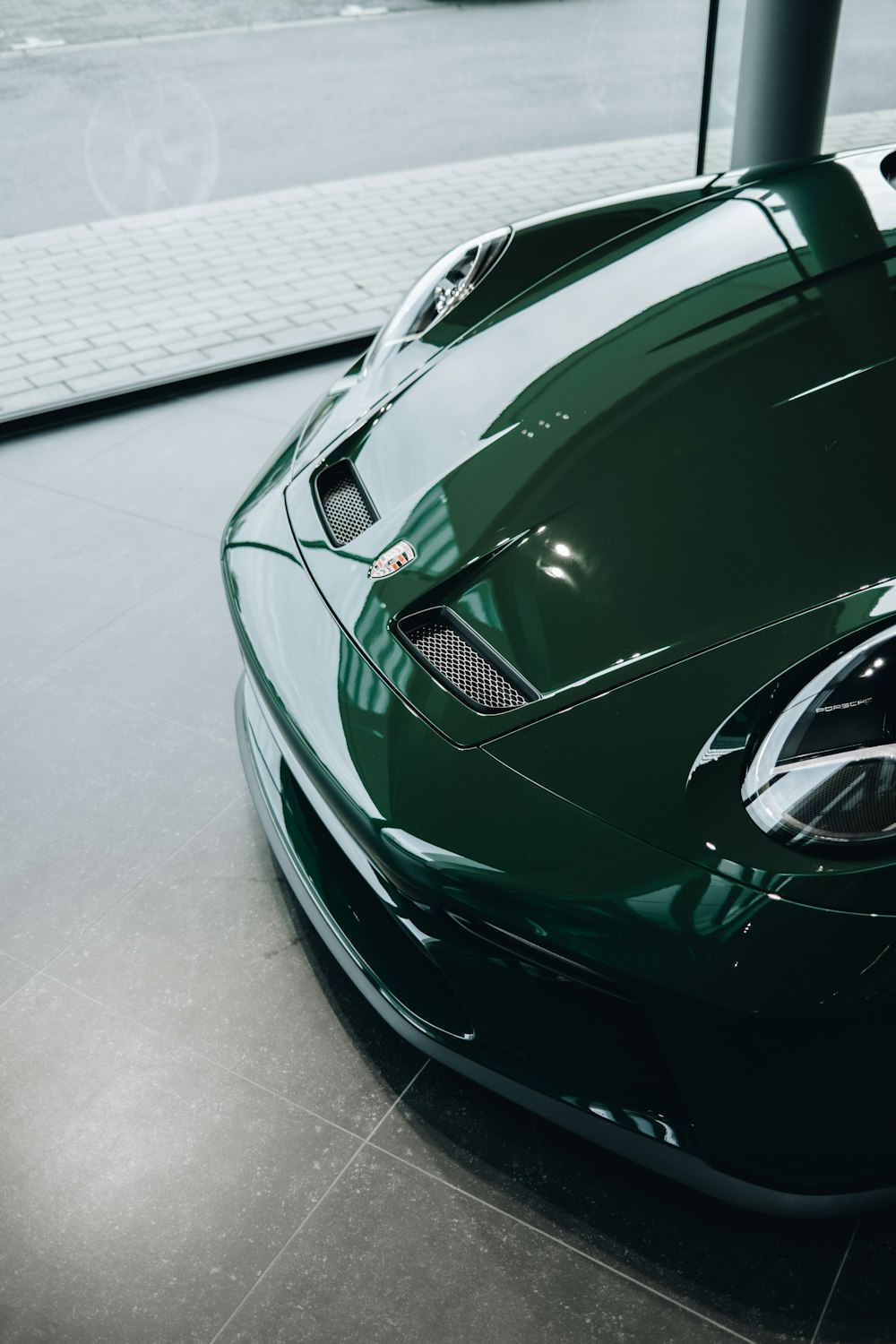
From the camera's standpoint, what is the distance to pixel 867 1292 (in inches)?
55.0

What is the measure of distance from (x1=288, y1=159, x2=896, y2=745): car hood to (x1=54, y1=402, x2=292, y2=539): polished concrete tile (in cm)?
131

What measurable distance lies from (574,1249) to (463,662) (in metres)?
0.72

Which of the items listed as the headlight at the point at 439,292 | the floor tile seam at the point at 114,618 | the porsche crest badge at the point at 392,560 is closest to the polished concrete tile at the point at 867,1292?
the porsche crest badge at the point at 392,560

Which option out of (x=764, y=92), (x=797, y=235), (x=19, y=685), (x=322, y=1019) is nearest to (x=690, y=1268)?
(x=322, y=1019)

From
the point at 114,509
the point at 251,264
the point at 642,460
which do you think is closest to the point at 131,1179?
the point at 642,460

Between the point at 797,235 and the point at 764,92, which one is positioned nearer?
the point at 797,235

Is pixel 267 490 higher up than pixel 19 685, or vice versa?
pixel 267 490

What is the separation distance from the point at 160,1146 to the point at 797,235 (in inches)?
63.6

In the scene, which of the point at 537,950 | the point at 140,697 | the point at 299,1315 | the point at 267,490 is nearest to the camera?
the point at 537,950

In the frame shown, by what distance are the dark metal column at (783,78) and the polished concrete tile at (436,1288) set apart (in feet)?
11.4

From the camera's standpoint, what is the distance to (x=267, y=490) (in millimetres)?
1853

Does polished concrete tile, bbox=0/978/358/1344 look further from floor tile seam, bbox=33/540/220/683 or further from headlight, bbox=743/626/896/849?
floor tile seam, bbox=33/540/220/683

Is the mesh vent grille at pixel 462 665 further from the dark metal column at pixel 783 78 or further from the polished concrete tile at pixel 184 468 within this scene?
the dark metal column at pixel 783 78

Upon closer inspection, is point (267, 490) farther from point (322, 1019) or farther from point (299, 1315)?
point (299, 1315)
